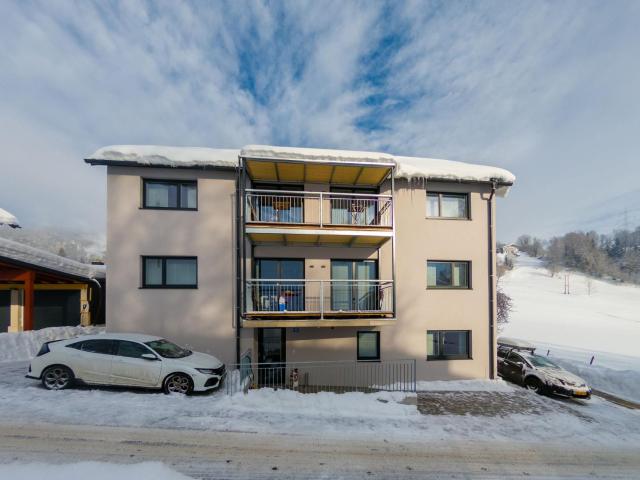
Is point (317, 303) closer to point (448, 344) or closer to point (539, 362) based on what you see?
point (448, 344)

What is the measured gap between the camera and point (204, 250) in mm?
10461

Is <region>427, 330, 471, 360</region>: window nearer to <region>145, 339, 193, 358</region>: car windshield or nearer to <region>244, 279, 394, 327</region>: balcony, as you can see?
<region>244, 279, 394, 327</region>: balcony

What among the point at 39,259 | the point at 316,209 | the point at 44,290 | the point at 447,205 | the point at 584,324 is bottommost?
the point at 584,324

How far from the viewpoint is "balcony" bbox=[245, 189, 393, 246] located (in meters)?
9.86

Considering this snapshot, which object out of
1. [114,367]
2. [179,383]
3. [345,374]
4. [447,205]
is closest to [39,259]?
[114,367]

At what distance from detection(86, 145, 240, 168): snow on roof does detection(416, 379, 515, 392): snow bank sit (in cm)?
1033

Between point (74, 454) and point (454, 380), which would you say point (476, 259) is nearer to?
point (454, 380)

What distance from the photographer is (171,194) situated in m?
10.6

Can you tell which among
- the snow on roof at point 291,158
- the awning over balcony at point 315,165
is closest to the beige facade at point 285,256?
the snow on roof at point 291,158

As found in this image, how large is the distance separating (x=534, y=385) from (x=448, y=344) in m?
3.39

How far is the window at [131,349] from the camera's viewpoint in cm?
799

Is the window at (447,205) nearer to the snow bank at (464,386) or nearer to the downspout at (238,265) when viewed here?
the snow bank at (464,386)

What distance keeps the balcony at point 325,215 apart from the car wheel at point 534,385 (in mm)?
7675

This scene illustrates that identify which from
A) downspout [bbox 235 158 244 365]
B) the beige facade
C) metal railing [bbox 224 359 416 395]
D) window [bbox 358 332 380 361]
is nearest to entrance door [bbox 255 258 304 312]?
the beige facade
